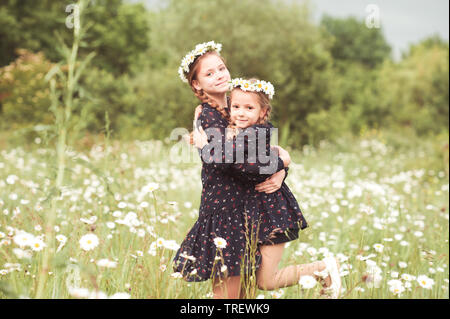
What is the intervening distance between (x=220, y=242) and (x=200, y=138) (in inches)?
23.4

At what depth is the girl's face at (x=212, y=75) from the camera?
2.61 m

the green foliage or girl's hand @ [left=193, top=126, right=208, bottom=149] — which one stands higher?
the green foliage

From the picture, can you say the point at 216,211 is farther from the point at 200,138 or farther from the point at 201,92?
the point at 201,92

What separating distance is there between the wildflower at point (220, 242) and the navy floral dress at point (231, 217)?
0.25 ft

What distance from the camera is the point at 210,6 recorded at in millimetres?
15289

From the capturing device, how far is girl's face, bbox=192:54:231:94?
2605 mm

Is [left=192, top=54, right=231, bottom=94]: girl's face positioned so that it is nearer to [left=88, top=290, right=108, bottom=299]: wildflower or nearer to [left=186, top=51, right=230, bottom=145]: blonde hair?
[left=186, top=51, right=230, bottom=145]: blonde hair

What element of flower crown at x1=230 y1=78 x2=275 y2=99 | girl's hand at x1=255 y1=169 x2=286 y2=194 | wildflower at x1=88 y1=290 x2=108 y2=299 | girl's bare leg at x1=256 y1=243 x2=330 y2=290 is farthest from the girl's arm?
wildflower at x1=88 y1=290 x2=108 y2=299

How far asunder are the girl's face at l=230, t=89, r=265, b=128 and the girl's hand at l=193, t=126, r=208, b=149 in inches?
7.7

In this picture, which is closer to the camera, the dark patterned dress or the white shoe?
the dark patterned dress

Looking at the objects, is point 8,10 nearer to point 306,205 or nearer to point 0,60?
point 0,60

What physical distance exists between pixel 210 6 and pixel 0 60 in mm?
9534

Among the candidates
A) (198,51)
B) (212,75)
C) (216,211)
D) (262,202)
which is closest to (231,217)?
(216,211)
